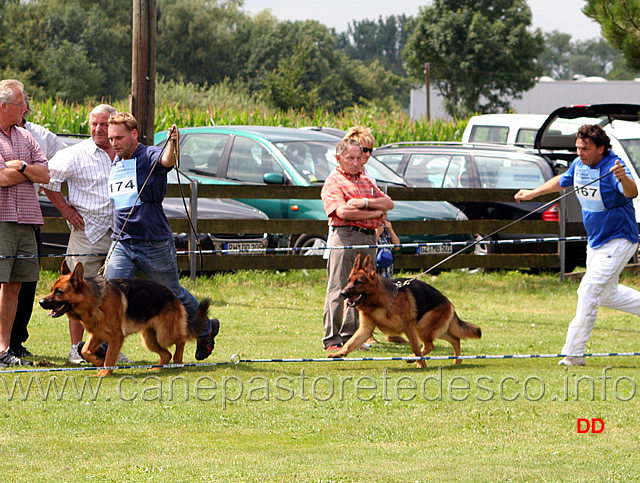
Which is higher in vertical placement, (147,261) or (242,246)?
(147,261)

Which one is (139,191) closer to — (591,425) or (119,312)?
(119,312)

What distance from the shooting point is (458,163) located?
15.2m

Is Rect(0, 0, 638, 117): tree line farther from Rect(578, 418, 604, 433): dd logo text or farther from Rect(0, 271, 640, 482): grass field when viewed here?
Rect(578, 418, 604, 433): dd logo text

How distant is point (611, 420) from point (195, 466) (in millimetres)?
2667

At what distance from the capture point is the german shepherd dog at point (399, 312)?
7.77 metres

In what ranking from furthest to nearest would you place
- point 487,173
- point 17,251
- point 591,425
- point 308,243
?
point 487,173 → point 308,243 → point 17,251 → point 591,425

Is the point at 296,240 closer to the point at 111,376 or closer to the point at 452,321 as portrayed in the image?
the point at 452,321

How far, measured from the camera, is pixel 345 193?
28.0 ft

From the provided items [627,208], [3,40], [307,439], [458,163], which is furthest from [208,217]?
[3,40]

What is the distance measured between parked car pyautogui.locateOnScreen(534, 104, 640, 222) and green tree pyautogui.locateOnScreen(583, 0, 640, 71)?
15.4 feet

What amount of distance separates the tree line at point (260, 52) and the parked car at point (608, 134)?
27.5m

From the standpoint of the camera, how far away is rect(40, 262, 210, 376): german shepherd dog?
6.96m

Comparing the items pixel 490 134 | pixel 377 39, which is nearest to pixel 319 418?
pixel 490 134

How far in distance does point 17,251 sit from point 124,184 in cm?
111
